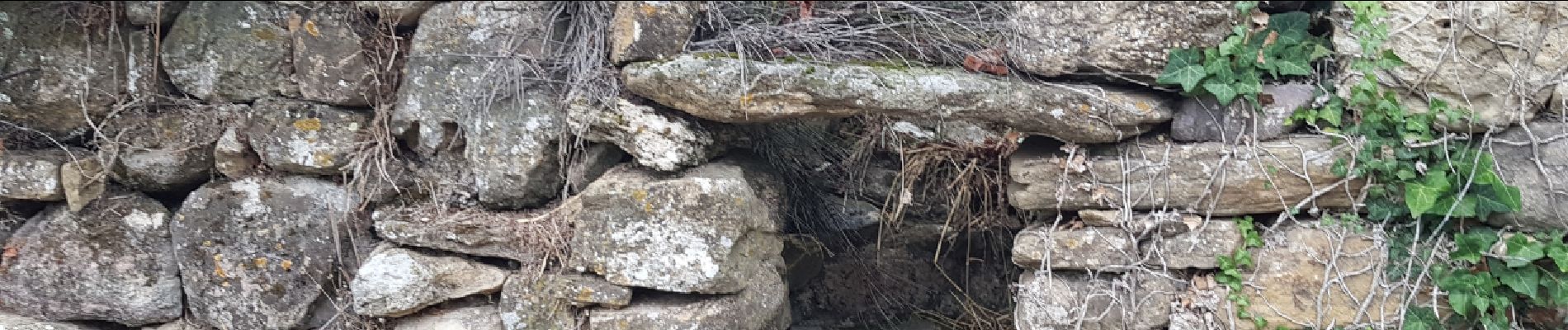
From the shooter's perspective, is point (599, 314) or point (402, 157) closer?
point (599, 314)

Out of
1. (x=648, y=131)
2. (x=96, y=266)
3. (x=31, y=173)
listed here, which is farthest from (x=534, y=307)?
(x=31, y=173)

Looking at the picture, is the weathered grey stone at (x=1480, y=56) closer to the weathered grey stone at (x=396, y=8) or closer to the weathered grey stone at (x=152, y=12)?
the weathered grey stone at (x=396, y=8)

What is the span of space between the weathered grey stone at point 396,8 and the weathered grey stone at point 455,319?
95 centimetres

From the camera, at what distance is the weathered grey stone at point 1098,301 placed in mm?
3123

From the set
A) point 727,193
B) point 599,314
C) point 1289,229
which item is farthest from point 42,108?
point 1289,229

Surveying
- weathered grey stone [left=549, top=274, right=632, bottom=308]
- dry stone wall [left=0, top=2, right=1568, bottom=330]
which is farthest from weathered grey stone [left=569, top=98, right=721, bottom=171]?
weathered grey stone [left=549, top=274, right=632, bottom=308]

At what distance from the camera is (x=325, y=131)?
3525mm

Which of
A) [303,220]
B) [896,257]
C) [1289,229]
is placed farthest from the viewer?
[896,257]

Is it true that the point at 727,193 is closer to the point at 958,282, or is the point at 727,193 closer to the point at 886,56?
the point at 886,56

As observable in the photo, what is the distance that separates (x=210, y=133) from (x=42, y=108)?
530 millimetres

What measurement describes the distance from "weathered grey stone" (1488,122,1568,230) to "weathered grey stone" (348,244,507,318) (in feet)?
9.19

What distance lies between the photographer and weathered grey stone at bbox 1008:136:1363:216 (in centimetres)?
301

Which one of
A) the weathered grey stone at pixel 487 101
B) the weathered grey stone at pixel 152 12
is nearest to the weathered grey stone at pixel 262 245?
the weathered grey stone at pixel 487 101

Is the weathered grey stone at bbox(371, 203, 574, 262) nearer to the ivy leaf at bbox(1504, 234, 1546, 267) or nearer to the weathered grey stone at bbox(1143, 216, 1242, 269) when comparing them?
the weathered grey stone at bbox(1143, 216, 1242, 269)
